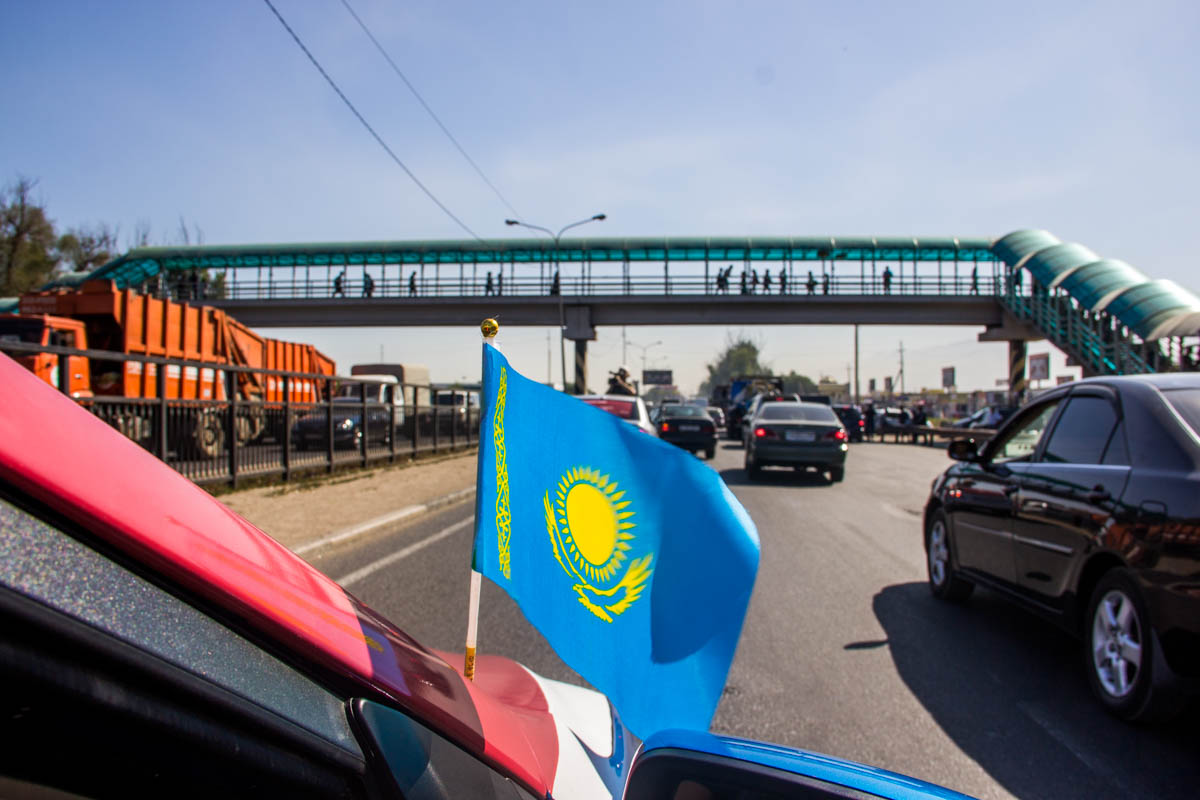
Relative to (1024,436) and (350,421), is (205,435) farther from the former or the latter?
(1024,436)

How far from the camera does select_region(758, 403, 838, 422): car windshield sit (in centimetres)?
1592

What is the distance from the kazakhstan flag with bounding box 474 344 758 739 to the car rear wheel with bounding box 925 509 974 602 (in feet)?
15.0

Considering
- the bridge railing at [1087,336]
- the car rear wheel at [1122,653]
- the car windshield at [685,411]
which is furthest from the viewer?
the bridge railing at [1087,336]

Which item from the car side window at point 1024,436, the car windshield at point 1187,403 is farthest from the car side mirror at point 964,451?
the car windshield at point 1187,403

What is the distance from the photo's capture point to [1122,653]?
143 inches

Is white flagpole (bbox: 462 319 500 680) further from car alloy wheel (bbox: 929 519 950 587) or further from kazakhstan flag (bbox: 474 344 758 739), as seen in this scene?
car alloy wheel (bbox: 929 519 950 587)

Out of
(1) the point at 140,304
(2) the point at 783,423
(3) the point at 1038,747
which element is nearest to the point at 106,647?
(3) the point at 1038,747

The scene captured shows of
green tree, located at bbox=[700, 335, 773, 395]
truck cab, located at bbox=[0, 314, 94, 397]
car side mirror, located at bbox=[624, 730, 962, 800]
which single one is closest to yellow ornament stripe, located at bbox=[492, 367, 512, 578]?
car side mirror, located at bbox=[624, 730, 962, 800]

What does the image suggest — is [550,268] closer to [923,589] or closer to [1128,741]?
[923,589]

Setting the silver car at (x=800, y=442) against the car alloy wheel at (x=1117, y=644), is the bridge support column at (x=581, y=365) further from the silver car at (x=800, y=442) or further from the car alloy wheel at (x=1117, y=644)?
the car alloy wheel at (x=1117, y=644)

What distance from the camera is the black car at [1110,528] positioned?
332 cm

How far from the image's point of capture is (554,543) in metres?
1.67

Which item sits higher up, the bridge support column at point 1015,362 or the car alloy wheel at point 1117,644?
the bridge support column at point 1015,362

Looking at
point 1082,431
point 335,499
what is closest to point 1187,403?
point 1082,431
